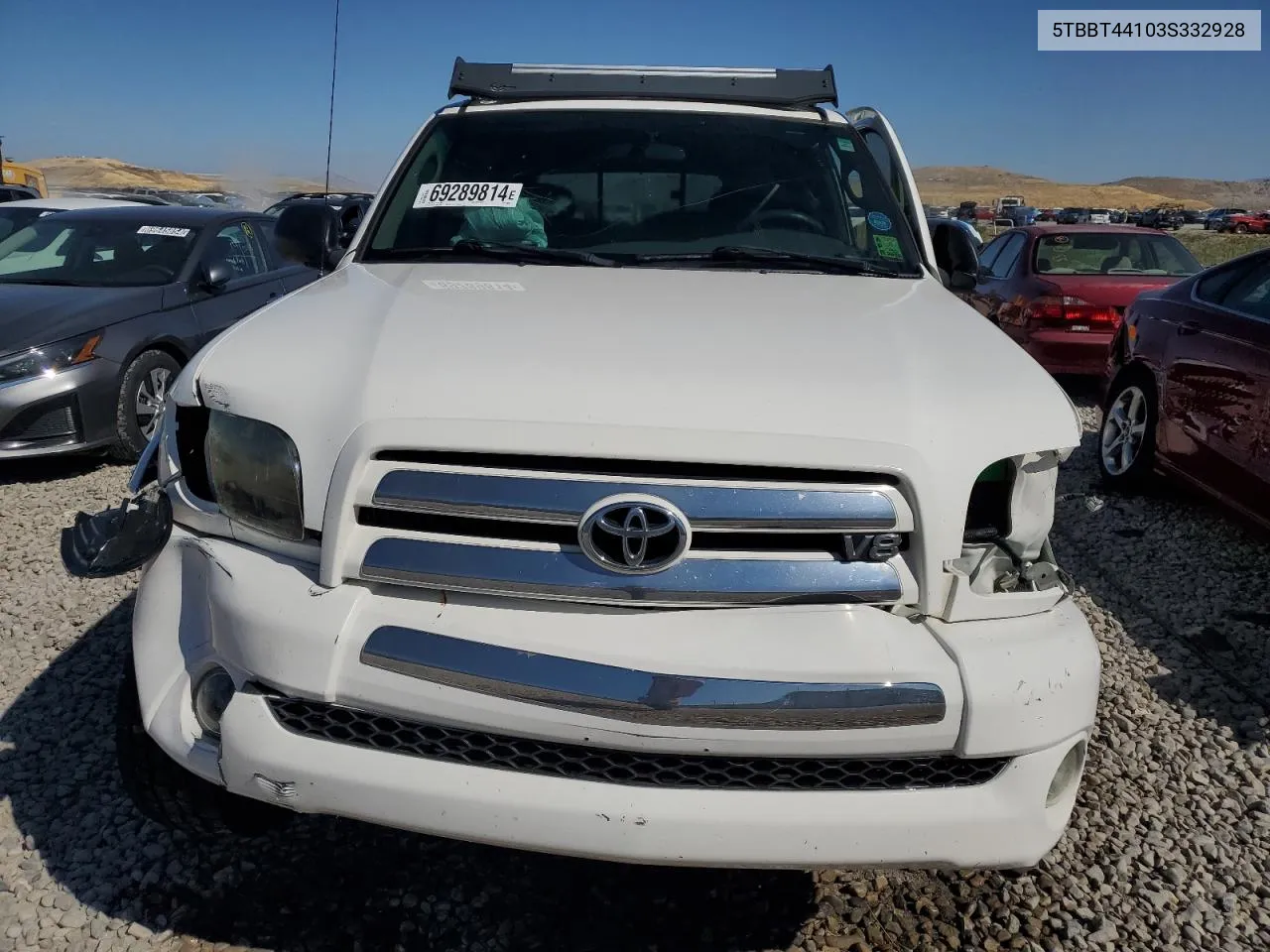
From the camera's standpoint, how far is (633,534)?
1.83m

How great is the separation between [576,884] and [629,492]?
3.91 feet

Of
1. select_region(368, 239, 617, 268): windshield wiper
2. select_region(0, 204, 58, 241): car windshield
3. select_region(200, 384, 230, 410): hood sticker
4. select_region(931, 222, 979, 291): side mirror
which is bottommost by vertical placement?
select_region(200, 384, 230, 410): hood sticker

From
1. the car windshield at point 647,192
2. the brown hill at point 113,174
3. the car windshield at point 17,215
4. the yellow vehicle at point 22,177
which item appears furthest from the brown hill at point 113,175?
the car windshield at point 647,192

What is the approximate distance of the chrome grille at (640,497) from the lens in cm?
185

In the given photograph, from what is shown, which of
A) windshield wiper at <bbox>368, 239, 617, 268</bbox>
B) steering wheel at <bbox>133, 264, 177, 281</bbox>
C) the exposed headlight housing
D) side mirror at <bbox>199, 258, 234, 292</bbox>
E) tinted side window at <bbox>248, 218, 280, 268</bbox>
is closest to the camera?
the exposed headlight housing

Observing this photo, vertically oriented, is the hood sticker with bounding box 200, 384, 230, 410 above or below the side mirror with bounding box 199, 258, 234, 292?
below

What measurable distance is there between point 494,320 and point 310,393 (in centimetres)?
49

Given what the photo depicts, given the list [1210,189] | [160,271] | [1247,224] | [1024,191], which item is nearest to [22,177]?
[160,271]

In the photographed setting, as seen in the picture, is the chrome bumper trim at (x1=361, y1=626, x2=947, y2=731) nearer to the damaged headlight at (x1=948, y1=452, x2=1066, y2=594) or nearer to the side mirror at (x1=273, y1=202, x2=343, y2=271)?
the damaged headlight at (x1=948, y1=452, x2=1066, y2=594)

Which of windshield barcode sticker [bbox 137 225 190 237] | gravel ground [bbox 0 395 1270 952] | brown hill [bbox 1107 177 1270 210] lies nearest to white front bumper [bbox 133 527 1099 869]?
gravel ground [bbox 0 395 1270 952]

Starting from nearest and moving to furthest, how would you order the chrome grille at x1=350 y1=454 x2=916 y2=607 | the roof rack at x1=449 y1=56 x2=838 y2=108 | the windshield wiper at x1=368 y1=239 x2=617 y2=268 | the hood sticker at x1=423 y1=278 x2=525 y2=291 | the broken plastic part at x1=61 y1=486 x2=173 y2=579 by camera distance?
the chrome grille at x1=350 y1=454 x2=916 y2=607 < the broken plastic part at x1=61 y1=486 x2=173 y2=579 < the hood sticker at x1=423 y1=278 x2=525 y2=291 < the windshield wiper at x1=368 y1=239 x2=617 y2=268 < the roof rack at x1=449 y1=56 x2=838 y2=108

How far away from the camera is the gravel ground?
2307 millimetres

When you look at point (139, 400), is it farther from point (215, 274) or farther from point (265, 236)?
point (265, 236)

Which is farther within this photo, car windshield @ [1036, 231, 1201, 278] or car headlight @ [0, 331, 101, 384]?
car windshield @ [1036, 231, 1201, 278]
